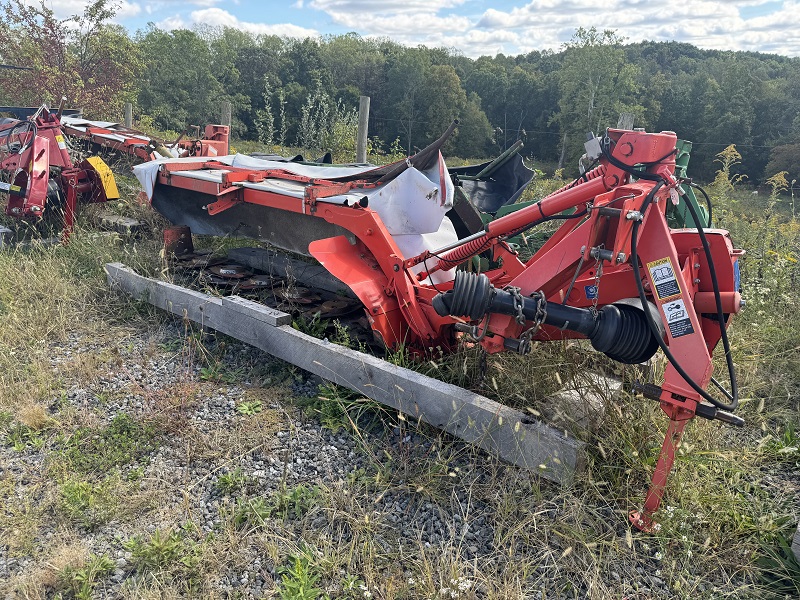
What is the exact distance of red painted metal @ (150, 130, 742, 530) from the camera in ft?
8.44

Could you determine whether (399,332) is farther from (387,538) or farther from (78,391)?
(78,391)

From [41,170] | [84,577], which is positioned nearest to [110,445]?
[84,577]

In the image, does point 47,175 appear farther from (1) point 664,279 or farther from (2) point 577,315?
(1) point 664,279

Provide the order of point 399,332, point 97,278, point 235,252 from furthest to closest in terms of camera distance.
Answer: point 235,252
point 97,278
point 399,332

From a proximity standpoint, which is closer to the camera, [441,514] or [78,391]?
[441,514]

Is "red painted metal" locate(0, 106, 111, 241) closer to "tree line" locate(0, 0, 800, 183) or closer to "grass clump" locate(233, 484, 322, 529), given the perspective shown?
"grass clump" locate(233, 484, 322, 529)

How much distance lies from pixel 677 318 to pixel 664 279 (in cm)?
19

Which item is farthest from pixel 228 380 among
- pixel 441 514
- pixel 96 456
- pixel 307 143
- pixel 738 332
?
pixel 307 143

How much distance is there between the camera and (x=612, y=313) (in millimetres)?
2740

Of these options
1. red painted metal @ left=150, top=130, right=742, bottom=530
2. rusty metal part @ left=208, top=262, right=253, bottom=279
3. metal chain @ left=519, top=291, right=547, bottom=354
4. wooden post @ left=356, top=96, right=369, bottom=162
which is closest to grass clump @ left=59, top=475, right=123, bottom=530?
red painted metal @ left=150, top=130, right=742, bottom=530

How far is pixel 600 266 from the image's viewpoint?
277cm

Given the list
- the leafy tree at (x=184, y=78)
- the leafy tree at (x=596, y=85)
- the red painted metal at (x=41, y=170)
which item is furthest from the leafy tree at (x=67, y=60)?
the leafy tree at (x=596, y=85)

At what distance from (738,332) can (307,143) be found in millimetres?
9615

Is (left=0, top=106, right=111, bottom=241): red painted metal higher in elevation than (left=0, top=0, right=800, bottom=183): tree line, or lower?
lower
